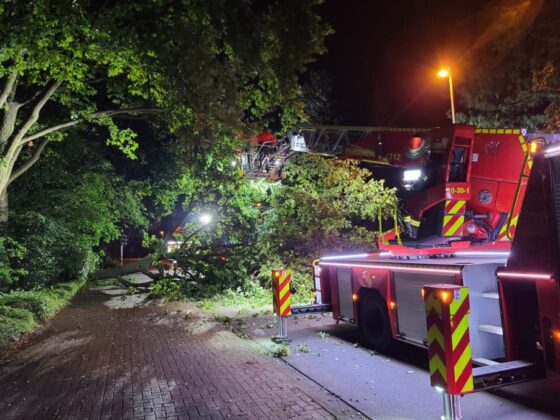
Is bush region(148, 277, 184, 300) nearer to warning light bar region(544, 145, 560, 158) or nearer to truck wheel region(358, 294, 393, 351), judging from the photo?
truck wheel region(358, 294, 393, 351)

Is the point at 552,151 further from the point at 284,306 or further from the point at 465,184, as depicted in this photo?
the point at 284,306

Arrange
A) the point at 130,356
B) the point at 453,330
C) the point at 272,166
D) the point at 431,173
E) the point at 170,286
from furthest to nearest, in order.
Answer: the point at 272,166
the point at 170,286
the point at 431,173
the point at 130,356
the point at 453,330

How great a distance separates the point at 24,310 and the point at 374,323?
305 inches

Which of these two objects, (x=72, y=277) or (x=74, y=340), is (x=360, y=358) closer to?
(x=74, y=340)

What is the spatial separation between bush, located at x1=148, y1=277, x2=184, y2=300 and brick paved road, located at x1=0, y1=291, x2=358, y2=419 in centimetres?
477

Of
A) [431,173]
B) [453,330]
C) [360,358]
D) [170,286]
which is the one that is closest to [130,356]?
[360,358]

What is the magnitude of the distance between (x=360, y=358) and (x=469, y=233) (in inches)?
124

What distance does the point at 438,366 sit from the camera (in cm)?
405

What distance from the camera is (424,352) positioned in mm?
7031

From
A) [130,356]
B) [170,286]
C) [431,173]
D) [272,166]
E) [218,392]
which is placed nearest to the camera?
[218,392]

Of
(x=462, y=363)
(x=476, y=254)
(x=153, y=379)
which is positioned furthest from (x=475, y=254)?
(x=153, y=379)

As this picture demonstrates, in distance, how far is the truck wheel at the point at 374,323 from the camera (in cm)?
680

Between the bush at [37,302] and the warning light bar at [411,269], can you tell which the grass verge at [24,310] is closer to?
the bush at [37,302]

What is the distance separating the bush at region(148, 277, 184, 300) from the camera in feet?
48.4
